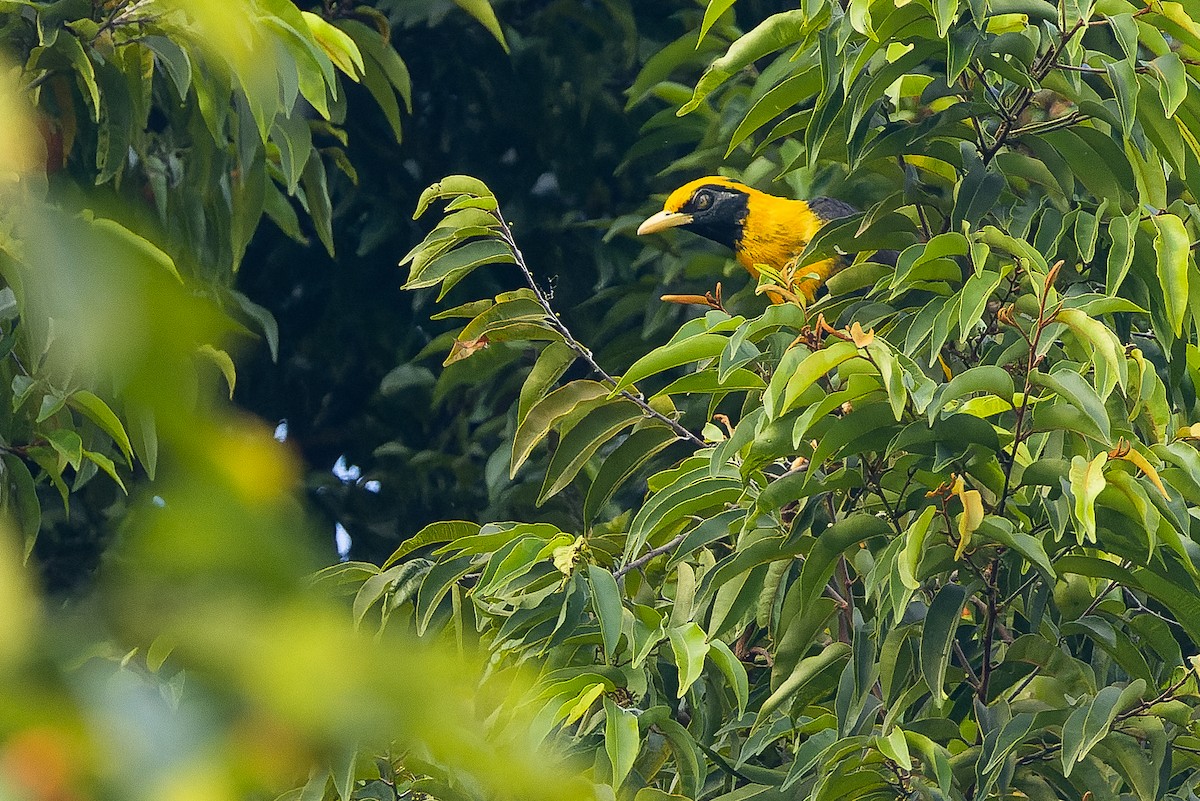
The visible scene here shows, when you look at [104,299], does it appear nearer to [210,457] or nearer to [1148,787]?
[210,457]

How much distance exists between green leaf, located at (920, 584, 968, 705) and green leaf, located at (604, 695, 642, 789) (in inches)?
13.5

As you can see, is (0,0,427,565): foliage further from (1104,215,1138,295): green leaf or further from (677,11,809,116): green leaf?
(1104,215,1138,295): green leaf

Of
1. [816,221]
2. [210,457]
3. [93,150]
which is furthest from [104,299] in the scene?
[816,221]

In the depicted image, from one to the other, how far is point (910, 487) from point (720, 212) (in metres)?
2.65

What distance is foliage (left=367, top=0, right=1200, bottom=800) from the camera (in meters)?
1.71

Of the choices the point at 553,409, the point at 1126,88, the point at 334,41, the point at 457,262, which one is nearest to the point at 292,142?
the point at 334,41

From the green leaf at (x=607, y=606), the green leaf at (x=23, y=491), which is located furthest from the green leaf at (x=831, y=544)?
the green leaf at (x=23, y=491)

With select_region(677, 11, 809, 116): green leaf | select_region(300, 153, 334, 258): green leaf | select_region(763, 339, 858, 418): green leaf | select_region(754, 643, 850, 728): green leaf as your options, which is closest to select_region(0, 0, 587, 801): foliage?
select_region(763, 339, 858, 418): green leaf

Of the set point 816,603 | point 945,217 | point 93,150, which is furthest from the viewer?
point 93,150

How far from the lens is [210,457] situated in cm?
37

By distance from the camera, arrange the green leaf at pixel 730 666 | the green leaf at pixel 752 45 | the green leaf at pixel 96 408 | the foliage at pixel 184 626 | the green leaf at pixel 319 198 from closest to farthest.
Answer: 1. the foliage at pixel 184 626
2. the green leaf at pixel 730 666
3. the green leaf at pixel 96 408
4. the green leaf at pixel 752 45
5. the green leaf at pixel 319 198

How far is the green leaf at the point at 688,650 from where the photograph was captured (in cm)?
166

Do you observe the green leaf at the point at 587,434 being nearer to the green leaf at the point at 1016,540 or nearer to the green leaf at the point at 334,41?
the green leaf at the point at 1016,540

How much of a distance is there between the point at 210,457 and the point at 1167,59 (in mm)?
1849
